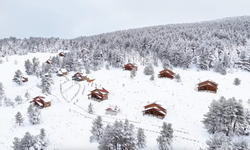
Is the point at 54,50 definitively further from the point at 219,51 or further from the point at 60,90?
the point at 219,51

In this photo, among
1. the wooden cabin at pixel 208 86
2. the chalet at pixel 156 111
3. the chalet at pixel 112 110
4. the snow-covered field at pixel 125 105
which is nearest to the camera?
the snow-covered field at pixel 125 105

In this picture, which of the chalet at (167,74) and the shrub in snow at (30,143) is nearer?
the shrub in snow at (30,143)

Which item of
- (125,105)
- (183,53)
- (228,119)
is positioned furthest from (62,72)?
(228,119)

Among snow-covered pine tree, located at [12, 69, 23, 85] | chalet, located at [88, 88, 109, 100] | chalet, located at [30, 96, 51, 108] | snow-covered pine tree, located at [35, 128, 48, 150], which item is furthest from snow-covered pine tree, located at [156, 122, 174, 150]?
snow-covered pine tree, located at [12, 69, 23, 85]

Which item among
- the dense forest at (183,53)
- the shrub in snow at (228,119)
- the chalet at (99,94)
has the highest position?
the dense forest at (183,53)

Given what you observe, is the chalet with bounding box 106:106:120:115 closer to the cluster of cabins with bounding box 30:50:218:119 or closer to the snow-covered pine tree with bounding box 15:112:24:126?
the cluster of cabins with bounding box 30:50:218:119

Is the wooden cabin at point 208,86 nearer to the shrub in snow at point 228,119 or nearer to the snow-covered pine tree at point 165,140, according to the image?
the shrub in snow at point 228,119

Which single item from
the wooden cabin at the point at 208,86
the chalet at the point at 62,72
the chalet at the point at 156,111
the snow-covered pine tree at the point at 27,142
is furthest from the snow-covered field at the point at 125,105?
the snow-covered pine tree at the point at 27,142

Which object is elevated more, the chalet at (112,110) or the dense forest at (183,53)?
the dense forest at (183,53)
